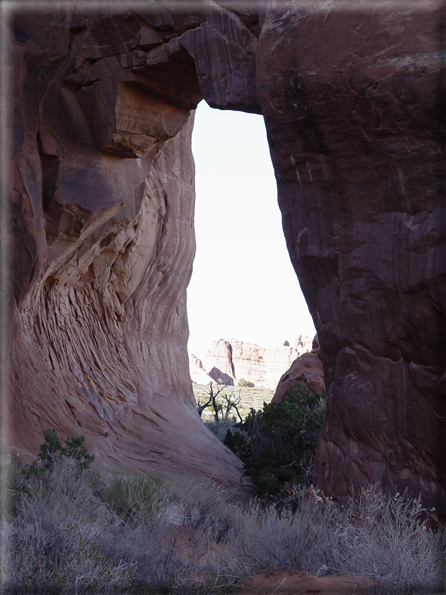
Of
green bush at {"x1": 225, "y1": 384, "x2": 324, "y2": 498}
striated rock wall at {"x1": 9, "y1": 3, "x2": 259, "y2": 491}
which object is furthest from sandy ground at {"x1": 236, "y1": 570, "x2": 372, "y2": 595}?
striated rock wall at {"x1": 9, "y1": 3, "x2": 259, "y2": 491}

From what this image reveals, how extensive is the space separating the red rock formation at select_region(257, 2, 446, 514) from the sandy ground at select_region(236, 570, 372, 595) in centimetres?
163

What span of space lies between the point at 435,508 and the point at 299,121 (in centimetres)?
449

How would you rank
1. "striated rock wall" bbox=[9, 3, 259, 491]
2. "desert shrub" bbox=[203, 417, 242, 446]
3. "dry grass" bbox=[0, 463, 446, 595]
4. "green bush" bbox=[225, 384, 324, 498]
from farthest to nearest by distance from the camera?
"desert shrub" bbox=[203, 417, 242, 446] → "green bush" bbox=[225, 384, 324, 498] → "striated rock wall" bbox=[9, 3, 259, 491] → "dry grass" bbox=[0, 463, 446, 595]

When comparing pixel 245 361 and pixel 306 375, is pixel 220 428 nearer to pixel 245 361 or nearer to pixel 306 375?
pixel 306 375

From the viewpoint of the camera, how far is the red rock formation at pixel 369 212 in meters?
6.05

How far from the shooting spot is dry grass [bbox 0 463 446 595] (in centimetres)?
469

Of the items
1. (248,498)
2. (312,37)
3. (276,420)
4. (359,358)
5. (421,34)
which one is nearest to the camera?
(421,34)

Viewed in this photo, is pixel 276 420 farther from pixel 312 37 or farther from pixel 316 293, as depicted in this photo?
pixel 312 37

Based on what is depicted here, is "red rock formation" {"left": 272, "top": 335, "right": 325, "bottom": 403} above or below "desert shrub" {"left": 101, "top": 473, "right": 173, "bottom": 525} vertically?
above

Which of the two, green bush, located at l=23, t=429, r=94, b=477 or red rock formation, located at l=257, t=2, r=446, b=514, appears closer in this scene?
red rock formation, located at l=257, t=2, r=446, b=514

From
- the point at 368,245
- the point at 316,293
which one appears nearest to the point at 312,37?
the point at 368,245

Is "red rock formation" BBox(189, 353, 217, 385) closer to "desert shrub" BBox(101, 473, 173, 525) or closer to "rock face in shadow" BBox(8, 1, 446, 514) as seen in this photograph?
"rock face in shadow" BBox(8, 1, 446, 514)

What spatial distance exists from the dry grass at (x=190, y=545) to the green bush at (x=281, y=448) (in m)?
2.58

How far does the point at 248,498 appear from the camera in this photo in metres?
9.67
